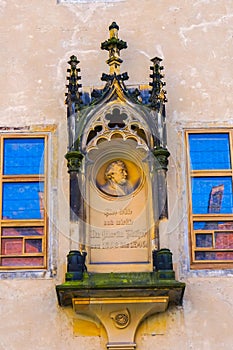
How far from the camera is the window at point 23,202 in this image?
26.0 feet

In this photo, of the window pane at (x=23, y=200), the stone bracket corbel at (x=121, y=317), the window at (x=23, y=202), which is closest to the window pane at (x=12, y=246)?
the window at (x=23, y=202)

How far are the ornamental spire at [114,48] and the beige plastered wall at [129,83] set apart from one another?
0.40 meters

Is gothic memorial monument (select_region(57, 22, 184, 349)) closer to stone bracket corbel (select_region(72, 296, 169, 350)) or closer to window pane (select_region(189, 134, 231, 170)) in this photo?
stone bracket corbel (select_region(72, 296, 169, 350))

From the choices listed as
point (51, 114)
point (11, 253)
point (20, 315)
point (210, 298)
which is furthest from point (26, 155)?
point (210, 298)

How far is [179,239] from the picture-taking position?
26.1ft

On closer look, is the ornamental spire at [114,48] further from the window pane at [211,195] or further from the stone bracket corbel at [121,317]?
the stone bracket corbel at [121,317]

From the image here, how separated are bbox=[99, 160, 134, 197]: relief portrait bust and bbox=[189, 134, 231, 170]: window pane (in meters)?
0.69

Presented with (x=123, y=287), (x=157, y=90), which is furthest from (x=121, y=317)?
(x=157, y=90)

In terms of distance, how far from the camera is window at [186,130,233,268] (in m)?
7.94

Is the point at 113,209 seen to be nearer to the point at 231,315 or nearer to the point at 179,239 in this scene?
the point at 179,239

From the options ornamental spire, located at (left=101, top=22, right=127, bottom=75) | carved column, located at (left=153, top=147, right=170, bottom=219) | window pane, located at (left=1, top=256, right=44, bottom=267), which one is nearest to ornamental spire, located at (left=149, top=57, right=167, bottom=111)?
ornamental spire, located at (left=101, top=22, right=127, bottom=75)

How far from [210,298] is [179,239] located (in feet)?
2.07

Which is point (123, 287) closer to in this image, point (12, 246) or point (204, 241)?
point (204, 241)

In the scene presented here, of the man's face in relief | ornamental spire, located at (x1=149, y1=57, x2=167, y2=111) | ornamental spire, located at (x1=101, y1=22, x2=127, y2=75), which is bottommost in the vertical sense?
the man's face in relief
